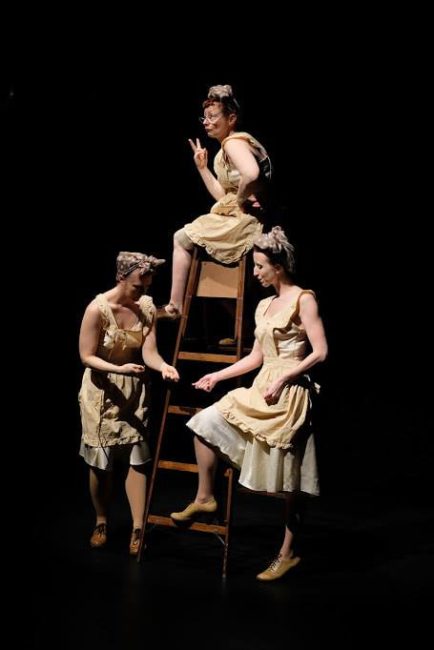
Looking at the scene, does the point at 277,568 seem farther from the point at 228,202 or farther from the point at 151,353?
the point at 228,202

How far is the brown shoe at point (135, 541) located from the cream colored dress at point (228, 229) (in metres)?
1.41

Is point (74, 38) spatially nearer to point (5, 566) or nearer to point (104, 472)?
point (104, 472)

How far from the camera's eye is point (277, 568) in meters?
3.96

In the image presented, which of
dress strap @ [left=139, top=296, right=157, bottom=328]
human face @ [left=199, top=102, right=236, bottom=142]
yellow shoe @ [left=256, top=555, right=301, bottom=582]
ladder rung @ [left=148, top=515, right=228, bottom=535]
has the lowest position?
yellow shoe @ [left=256, top=555, right=301, bottom=582]

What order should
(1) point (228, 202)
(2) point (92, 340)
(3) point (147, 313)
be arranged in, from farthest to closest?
(3) point (147, 313) < (2) point (92, 340) < (1) point (228, 202)

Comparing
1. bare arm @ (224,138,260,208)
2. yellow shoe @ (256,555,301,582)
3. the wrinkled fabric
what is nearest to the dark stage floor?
yellow shoe @ (256,555,301,582)

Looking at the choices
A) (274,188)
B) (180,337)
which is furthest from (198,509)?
(274,188)

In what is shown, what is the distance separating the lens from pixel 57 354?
661cm

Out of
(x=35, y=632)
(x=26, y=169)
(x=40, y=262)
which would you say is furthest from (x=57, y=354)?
(x=35, y=632)

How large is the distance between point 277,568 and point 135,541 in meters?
0.76

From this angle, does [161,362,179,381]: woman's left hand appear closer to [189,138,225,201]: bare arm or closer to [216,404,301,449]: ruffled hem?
[216,404,301,449]: ruffled hem

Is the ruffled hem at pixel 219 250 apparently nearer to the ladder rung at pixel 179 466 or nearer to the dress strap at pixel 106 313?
the dress strap at pixel 106 313

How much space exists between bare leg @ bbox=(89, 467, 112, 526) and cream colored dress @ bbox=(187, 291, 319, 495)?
0.72 metres

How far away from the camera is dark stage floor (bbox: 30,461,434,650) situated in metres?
3.29
